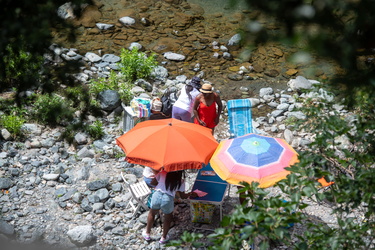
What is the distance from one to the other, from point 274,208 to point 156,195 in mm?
2453

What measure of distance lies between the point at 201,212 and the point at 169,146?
40.7 inches

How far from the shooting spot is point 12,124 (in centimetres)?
732

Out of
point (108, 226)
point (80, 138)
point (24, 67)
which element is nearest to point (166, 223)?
point (108, 226)

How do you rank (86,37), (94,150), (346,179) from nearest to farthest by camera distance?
1. (346,179)
2. (94,150)
3. (86,37)

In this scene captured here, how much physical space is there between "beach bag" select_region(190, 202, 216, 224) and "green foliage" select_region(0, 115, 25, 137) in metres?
3.28

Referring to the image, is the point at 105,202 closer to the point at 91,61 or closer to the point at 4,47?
the point at 4,47

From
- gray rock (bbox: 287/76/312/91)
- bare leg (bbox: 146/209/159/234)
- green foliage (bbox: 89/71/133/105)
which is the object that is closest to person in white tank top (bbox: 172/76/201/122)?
green foliage (bbox: 89/71/133/105)

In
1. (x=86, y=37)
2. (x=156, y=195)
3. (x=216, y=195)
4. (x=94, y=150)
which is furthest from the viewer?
(x=86, y=37)

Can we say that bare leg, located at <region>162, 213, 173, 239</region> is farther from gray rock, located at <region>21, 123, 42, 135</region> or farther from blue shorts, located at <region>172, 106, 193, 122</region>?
gray rock, located at <region>21, 123, 42, 135</region>

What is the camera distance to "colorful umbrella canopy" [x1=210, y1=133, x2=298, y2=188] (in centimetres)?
506

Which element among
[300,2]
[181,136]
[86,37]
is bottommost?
[86,37]

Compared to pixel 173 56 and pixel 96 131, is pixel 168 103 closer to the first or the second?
pixel 96 131

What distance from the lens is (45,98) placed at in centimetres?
787

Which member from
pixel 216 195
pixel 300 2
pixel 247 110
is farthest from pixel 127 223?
pixel 300 2
